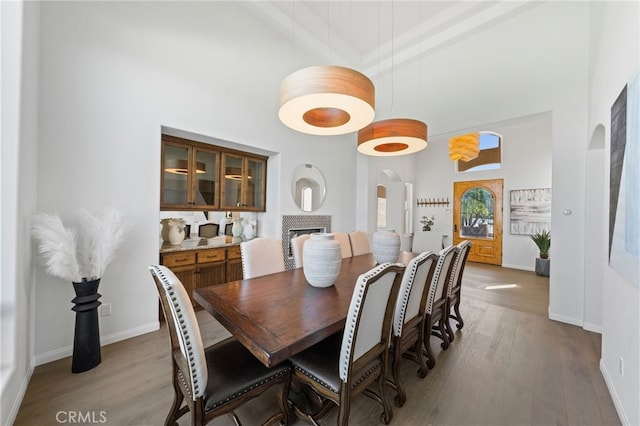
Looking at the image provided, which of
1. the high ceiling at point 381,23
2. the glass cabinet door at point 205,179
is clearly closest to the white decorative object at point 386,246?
the glass cabinet door at point 205,179

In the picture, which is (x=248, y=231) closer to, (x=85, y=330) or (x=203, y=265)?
(x=203, y=265)

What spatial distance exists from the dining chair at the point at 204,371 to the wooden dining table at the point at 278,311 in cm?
21

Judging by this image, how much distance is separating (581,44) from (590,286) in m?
2.88

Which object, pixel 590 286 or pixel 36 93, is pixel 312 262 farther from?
pixel 590 286

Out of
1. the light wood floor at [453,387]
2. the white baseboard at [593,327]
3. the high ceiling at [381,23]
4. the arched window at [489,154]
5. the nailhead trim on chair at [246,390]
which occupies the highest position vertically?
the high ceiling at [381,23]

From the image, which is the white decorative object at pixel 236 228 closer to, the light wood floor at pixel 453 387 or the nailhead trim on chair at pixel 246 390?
the light wood floor at pixel 453 387

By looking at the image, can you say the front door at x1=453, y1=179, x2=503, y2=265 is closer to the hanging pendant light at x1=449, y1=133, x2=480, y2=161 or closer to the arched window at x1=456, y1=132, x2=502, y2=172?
the arched window at x1=456, y1=132, x2=502, y2=172

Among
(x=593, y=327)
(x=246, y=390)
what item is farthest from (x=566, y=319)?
(x=246, y=390)

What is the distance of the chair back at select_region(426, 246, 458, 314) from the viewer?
2031mm

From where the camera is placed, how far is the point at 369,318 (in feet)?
4.27

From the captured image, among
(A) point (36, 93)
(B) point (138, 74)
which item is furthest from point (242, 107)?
(A) point (36, 93)

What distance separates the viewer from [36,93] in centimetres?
197

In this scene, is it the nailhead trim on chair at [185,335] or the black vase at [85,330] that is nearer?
the nailhead trim on chair at [185,335]

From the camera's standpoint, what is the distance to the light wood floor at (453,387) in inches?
62.1
